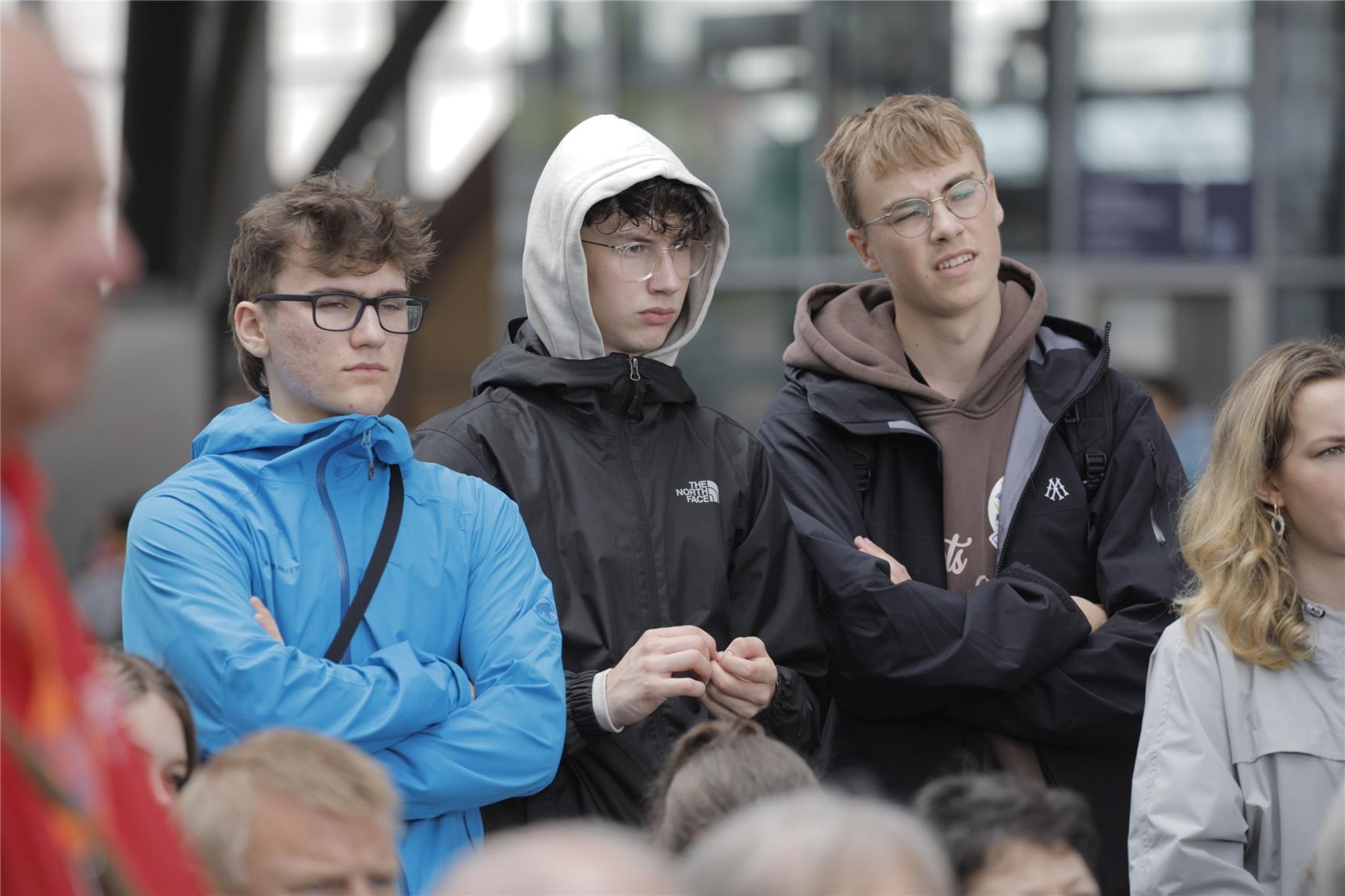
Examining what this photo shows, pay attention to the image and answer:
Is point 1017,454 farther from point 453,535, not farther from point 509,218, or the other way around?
point 509,218

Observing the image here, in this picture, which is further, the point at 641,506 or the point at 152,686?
the point at 641,506

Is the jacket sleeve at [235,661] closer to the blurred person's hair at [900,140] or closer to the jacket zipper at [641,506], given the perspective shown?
the jacket zipper at [641,506]

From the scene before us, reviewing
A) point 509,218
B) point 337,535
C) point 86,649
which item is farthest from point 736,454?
point 509,218

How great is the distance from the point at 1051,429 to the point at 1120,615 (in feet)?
1.47

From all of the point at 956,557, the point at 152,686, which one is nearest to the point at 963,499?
the point at 956,557

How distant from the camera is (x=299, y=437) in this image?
3043mm

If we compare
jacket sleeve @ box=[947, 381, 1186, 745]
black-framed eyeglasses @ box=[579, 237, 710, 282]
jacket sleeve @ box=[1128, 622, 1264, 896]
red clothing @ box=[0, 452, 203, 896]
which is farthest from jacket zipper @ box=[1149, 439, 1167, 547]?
red clothing @ box=[0, 452, 203, 896]

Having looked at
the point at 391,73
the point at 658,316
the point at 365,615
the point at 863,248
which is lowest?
the point at 365,615

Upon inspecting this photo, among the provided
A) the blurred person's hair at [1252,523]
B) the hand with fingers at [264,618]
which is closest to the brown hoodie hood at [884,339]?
the blurred person's hair at [1252,523]

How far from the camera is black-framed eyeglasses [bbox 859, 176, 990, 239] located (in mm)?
3768

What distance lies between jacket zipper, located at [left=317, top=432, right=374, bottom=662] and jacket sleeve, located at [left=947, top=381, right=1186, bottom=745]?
136cm

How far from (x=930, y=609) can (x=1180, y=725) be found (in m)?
0.55

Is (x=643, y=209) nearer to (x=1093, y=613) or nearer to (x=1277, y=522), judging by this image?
(x=1093, y=613)

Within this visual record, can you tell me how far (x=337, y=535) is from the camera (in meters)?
2.98
